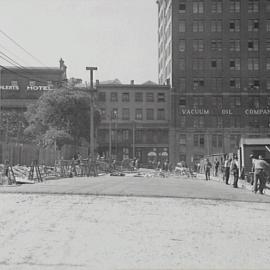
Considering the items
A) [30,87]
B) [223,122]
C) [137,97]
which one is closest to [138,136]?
[137,97]

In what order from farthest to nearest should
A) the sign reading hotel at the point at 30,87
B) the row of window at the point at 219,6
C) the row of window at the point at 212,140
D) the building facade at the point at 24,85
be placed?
1. the sign reading hotel at the point at 30,87
2. the building facade at the point at 24,85
3. the row of window at the point at 219,6
4. the row of window at the point at 212,140

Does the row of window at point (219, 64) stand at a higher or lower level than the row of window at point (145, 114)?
higher

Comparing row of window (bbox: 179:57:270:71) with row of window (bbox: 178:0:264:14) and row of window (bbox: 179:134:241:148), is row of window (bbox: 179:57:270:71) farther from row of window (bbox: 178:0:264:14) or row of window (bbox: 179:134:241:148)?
row of window (bbox: 179:134:241:148)

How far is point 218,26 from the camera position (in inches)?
4117

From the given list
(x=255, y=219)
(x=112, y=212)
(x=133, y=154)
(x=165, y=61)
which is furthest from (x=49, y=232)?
(x=165, y=61)

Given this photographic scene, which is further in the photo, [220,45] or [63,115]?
[220,45]

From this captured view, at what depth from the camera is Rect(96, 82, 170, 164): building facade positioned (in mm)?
105250

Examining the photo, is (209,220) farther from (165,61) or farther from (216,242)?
(165,61)

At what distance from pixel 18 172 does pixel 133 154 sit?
6817 cm

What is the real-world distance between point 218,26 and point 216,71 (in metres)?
8.43

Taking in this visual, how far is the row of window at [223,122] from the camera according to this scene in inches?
4033

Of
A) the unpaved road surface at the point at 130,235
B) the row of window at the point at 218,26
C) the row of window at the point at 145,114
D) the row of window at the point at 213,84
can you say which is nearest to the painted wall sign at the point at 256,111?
the row of window at the point at 213,84

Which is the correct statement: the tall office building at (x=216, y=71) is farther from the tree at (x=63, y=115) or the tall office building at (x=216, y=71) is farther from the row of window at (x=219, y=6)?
the tree at (x=63, y=115)

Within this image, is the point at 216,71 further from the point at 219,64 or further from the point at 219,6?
the point at 219,6
